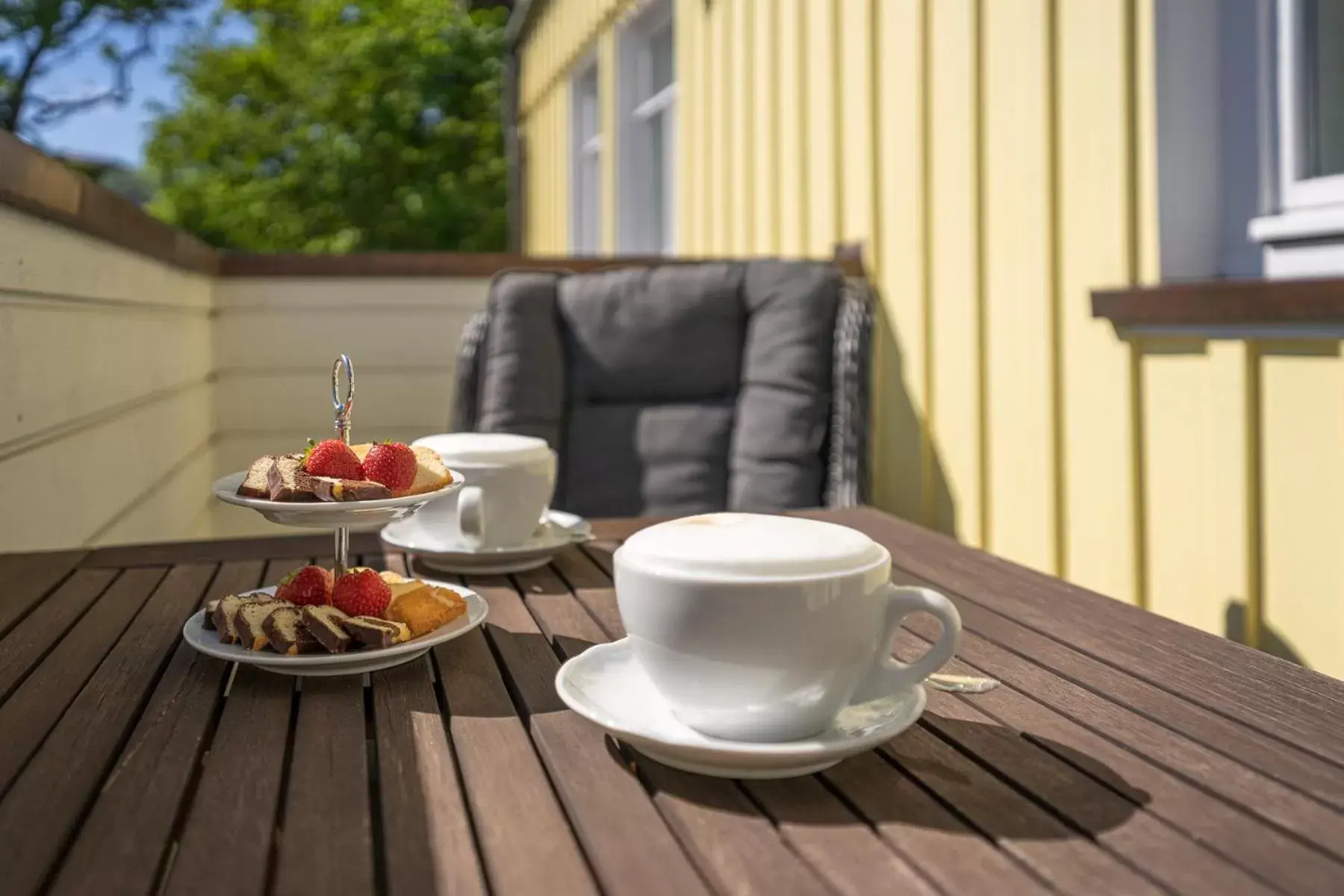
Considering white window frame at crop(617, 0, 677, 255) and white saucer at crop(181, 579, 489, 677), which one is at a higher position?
white window frame at crop(617, 0, 677, 255)

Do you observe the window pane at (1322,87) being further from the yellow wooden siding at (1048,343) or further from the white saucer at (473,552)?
the white saucer at (473,552)

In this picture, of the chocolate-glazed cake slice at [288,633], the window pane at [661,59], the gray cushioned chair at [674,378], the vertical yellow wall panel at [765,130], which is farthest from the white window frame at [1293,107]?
the window pane at [661,59]

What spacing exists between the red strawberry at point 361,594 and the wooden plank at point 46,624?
200 mm

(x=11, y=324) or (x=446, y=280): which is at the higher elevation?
(x=446, y=280)

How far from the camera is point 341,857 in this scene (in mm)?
472

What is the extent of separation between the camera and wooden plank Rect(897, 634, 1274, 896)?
1.48 feet

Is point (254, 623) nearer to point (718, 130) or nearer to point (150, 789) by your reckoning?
point (150, 789)

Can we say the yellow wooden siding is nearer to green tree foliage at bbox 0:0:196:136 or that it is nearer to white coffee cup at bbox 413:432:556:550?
white coffee cup at bbox 413:432:556:550

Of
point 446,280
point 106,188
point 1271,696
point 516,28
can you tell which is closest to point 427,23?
point 516,28

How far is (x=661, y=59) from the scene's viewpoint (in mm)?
4746

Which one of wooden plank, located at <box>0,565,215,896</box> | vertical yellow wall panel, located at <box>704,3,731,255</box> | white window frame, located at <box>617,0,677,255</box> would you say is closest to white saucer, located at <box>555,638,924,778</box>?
wooden plank, located at <box>0,565,215,896</box>

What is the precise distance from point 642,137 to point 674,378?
2.93 meters

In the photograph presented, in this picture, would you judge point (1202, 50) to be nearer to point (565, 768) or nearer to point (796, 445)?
point (796, 445)

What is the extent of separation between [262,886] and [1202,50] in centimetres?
176
